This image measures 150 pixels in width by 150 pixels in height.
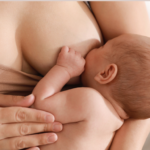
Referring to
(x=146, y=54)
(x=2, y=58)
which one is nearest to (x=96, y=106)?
(x=146, y=54)

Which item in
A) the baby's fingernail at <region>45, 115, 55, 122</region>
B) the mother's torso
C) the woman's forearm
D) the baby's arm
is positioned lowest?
the woman's forearm

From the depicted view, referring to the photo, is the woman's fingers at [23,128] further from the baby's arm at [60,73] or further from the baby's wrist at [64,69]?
the baby's wrist at [64,69]

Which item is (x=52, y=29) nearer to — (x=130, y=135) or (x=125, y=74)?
(x=125, y=74)

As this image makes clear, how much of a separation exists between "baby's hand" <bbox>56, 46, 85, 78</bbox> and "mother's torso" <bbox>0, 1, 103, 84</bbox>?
24mm

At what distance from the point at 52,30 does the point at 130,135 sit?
0.55 m

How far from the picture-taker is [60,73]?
0.70 meters

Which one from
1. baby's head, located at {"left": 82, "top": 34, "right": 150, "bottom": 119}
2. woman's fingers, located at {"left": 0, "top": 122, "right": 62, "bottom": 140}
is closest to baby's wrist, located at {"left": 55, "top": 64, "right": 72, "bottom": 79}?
baby's head, located at {"left": 82, "top": 34, "right": 150, "bottom": 119}

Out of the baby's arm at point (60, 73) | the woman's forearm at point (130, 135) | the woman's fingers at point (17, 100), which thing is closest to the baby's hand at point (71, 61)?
the baby's arm at point (60, 73)

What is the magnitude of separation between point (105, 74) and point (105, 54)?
0.09m

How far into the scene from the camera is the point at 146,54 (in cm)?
61

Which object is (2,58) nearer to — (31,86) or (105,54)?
(31,86)

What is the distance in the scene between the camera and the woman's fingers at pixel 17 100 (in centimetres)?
63

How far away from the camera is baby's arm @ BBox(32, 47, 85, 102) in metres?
0.66

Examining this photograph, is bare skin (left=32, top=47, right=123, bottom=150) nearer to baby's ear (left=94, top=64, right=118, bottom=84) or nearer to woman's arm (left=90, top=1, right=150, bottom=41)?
baby's ear (left=94, top=64, right=118, bottom=84)
